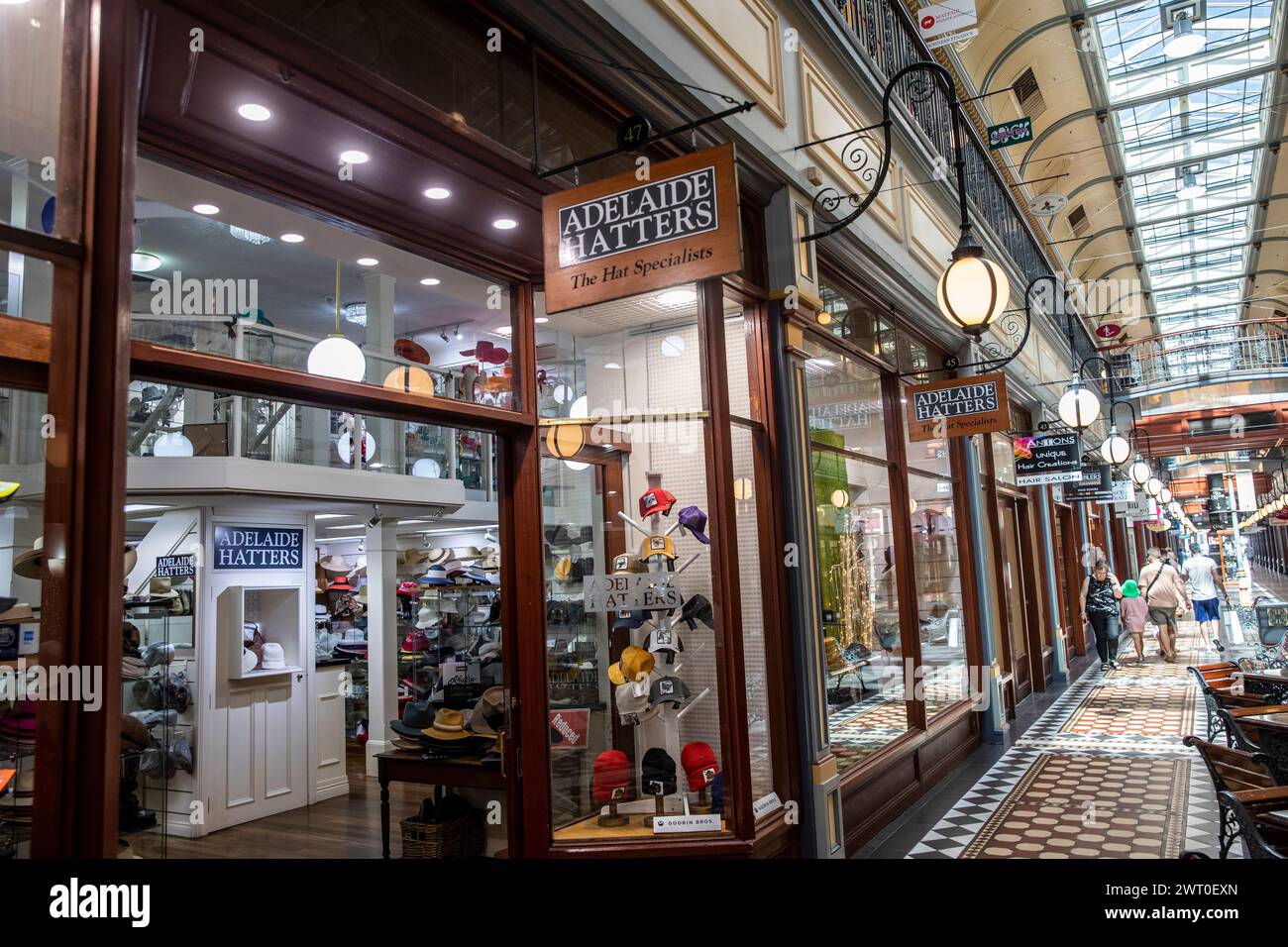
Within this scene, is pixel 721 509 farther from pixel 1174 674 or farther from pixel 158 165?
pixel 1174 674

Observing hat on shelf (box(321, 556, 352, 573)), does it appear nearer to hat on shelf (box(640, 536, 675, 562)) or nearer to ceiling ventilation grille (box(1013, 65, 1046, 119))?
hat on shelf (box(640, 536, 675, 562))

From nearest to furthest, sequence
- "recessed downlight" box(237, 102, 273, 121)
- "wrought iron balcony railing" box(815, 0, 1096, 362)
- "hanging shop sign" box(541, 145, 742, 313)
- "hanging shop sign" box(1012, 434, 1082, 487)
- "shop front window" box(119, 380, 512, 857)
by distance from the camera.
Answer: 1. "recessed downlight" box(237, 102, 273, 121)
2. "hanging shop sign" box(541, 145, 742, 313)
3. "shop front window" box(119, 380, 512, 857)
4. "wrought iron balcony railing" box(815, 0, 1096, 362)
5. "hanging shop sign" box(1012, 434, 1082, 487)

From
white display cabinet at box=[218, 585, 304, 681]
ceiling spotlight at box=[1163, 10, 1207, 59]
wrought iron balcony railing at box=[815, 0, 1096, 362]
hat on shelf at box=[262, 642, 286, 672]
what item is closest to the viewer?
wrought iron balcony railing at box=[815, 0, 1096, 362]

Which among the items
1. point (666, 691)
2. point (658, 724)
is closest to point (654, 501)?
point (666, 691)

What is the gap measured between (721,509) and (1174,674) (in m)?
10.4

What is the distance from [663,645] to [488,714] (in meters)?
1.24

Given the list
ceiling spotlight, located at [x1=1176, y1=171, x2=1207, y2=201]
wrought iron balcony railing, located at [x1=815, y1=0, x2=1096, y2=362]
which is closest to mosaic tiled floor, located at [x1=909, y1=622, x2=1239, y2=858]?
wrought iron balcony railing, located at [x1=815, y1=0, x2=1096, y2=362]

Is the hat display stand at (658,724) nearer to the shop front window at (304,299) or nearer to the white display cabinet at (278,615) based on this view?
the shop front window at (304,299)

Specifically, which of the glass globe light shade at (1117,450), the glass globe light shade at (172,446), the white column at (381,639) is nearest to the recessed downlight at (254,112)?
the glass globe light shade at (172,446)

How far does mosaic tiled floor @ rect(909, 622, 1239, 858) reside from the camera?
4.98 metres

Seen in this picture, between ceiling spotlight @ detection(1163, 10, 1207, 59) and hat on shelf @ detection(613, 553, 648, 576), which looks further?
ceiling spotlight @ detection(1163, 10, 1207, 59)

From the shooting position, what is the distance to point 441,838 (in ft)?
15.7

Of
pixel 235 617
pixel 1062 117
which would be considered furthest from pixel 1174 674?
pixel 235 617

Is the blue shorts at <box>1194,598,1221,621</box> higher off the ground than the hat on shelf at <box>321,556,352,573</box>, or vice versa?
the hat on shelf at <box>321,556,352,573</box>
